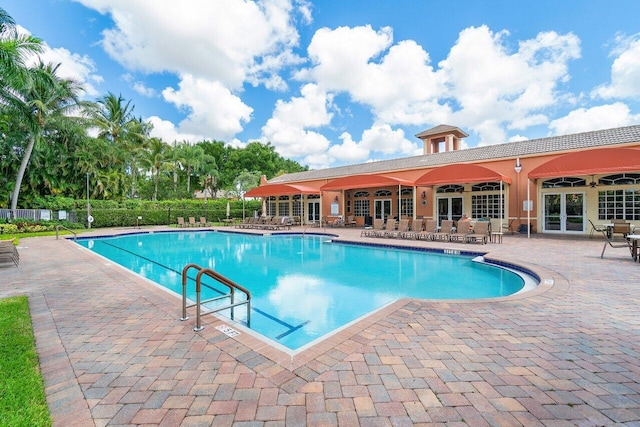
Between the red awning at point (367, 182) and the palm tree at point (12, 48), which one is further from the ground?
the palm tree at point (12, 48)

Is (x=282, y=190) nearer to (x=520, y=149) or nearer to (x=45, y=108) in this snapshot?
(x=520, y=149)

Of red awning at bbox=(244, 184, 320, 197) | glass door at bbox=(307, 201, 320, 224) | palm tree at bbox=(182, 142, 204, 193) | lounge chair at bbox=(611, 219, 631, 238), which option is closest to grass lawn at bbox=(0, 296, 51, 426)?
lounge chair at bbox=(611, 219, 631, 238)

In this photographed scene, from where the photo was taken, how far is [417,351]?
3168 mm

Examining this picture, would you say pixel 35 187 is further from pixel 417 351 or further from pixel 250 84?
pixel 417 351

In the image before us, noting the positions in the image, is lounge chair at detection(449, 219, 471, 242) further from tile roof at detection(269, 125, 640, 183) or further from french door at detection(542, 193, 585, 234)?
tile roof at detection(269, 125, 640, 183)

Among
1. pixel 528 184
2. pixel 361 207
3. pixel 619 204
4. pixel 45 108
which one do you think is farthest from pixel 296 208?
pixel 619 204

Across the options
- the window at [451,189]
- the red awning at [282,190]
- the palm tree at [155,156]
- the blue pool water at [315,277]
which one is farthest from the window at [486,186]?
the palm tree at [155,156]

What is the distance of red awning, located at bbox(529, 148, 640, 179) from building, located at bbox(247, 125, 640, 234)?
27 millimetres

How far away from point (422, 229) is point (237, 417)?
47.6 feet

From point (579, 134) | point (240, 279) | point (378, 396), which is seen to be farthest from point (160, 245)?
point (579, 134)

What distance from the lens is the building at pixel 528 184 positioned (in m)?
12.9

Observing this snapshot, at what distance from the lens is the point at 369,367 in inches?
112

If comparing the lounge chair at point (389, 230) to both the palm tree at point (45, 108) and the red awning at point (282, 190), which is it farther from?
the palm tree at point (45, 108)

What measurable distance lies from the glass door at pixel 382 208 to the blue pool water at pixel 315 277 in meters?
8.79
